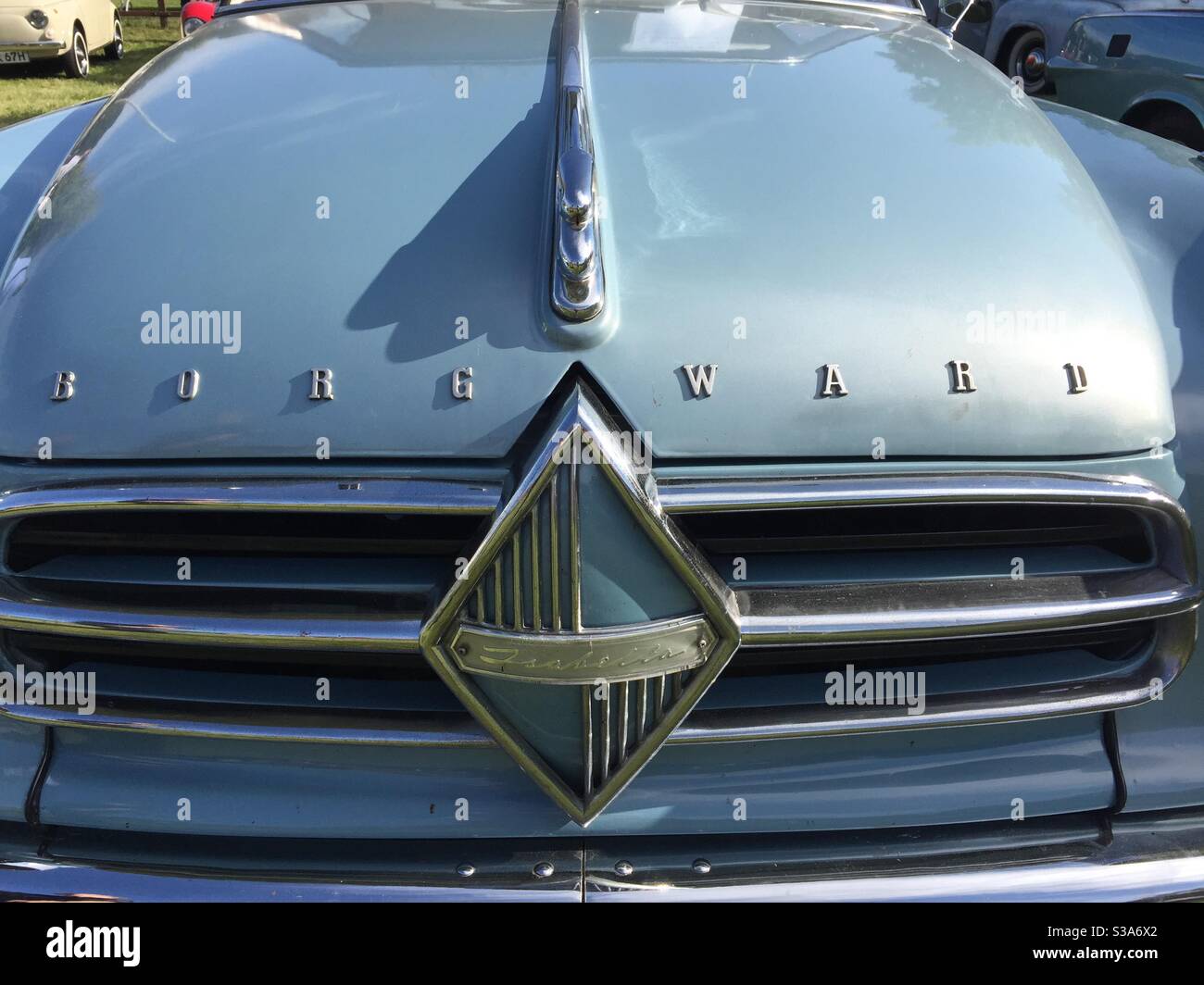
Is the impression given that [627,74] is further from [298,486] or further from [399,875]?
[399,875]

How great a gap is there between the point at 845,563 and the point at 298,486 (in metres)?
0.80

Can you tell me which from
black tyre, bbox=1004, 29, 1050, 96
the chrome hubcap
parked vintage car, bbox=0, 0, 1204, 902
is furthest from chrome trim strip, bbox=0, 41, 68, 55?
parked vintage car, bbox=0, 0, 1204, 902

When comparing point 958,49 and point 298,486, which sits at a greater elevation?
point 958,49

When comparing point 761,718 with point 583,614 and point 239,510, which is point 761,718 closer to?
point 583,614

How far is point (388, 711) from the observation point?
164cm

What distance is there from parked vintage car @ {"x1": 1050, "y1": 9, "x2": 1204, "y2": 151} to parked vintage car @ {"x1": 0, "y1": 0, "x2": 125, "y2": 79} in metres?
9.90

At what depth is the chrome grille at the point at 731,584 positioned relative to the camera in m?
1.53

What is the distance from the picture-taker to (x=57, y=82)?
11055 mm

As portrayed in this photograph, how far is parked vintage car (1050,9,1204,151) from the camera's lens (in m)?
4.31

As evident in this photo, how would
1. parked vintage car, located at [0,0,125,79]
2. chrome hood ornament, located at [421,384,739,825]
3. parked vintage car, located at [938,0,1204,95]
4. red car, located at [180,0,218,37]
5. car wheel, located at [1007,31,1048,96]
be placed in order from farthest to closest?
parked vintage car, located at [0,0,125,79]
car wheel, located at [1007,31,1048,96]
parked vintage car, located at [938,0,1204,95]
red car, located at [180,0,218,37]
chrome hood ornament, located at [421,384,739,825]

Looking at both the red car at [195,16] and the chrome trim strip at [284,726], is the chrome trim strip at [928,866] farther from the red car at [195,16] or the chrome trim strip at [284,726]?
the red car at [195,16]

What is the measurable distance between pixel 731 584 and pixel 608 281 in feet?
1.55

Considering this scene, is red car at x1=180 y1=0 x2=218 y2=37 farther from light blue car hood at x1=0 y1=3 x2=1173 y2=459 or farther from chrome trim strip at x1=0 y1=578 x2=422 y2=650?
chrome trim strip at x1=0 y1=578 x2=422 y2=650
